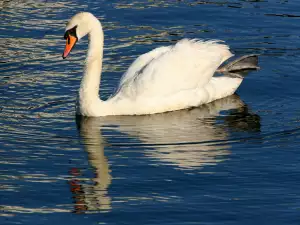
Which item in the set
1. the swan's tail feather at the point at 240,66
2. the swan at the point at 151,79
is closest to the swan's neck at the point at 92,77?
the swan at the point at 151,79

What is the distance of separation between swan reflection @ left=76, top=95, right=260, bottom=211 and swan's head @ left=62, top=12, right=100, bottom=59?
1.12 meters

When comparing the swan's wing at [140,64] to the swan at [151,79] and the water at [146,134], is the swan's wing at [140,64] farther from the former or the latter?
the water at [146,134]

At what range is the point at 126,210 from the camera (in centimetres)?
1056

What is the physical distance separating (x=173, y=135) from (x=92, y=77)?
192cm

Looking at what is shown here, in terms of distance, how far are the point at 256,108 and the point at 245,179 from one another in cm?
345

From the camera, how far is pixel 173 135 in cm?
1346

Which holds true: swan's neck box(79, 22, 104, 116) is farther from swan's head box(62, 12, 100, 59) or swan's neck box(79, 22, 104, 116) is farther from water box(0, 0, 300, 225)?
Result: water box(0, 0, 300, 225)

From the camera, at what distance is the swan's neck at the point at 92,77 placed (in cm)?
1452

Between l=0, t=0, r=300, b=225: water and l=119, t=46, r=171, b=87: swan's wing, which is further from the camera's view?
l=119, t=46, r=171, b=87: swan's wing

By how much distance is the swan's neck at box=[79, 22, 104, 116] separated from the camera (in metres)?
14.5

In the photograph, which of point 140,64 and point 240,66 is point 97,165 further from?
point 240,66

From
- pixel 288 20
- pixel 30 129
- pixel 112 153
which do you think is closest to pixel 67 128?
pixel 30 129

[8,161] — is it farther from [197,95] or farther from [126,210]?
[197,95]

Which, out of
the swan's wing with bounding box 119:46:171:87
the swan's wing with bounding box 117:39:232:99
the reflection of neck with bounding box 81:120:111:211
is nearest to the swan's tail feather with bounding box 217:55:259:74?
the swan's wing with bounding box 117:39:232:99
